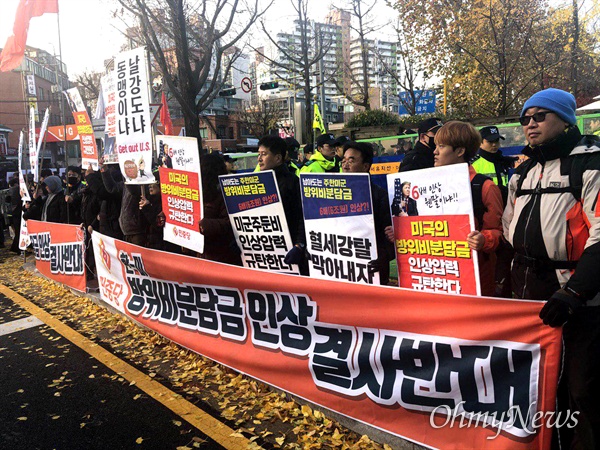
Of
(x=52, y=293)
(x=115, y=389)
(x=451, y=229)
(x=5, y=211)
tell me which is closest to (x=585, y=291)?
(x=451, y=229)

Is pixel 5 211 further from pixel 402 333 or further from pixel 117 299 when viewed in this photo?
pixel 402 333

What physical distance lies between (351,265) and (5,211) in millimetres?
16790

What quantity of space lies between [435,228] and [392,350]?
79 cm

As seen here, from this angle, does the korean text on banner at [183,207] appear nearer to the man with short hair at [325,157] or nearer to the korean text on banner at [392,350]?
the korean text on banner at [392,350]

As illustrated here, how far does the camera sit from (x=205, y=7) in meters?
14.5

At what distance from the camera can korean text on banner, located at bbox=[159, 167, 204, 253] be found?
4.77 meters

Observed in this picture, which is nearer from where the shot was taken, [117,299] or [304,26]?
[117,299]

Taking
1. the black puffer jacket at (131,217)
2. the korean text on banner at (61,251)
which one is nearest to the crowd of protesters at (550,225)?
the black puffer jacket at (131,217)

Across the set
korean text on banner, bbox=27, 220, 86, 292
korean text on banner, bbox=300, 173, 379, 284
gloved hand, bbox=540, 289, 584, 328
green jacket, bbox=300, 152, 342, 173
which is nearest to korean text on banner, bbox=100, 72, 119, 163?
korean text on banner, bbox=27, 220, 86, 292

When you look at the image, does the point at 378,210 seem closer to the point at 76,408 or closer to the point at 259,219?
the point at 259,219

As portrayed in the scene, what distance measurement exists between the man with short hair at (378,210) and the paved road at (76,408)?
1599 mm

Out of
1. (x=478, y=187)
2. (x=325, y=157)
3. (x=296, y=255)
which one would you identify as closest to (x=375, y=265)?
(x=296, y=255)

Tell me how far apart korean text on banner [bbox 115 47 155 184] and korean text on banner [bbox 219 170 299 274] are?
61.4 inches

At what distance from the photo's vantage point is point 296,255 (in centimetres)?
396
